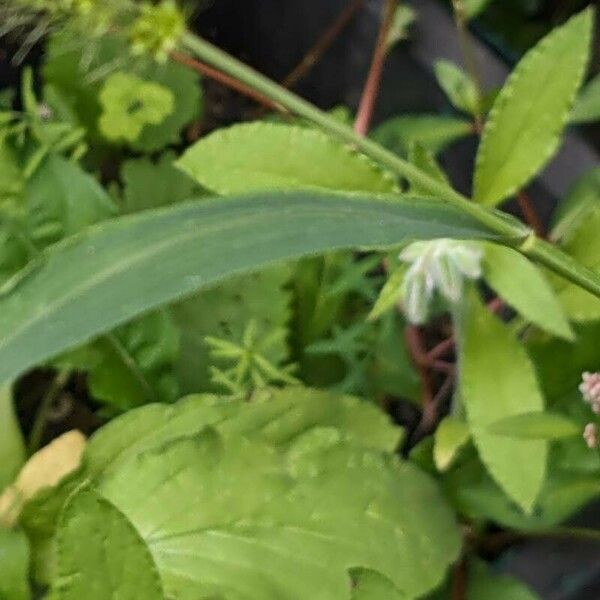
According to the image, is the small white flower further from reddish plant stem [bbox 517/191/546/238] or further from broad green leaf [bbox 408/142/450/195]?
reddish plant stem [bbox 517/191/546/238]


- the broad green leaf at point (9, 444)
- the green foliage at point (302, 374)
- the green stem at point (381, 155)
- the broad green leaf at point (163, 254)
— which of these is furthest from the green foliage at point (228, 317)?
the broad green leaf at point (163, 254)

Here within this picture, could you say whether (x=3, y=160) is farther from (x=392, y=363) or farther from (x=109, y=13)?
(x=392, y=363)

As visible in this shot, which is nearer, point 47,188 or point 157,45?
point 157,45

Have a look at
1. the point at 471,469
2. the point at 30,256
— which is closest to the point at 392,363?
the point at 471,469

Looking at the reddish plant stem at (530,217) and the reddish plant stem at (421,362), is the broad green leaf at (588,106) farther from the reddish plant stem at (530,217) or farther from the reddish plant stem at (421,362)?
the reddish plant stem at (421,362)

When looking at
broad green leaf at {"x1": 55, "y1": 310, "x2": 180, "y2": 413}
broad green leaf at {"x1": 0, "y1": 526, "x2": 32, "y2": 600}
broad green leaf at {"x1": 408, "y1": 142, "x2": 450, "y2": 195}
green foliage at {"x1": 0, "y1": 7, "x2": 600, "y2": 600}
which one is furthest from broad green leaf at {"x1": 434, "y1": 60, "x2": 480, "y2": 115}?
broad green leaf at {"x1": 0, "y1": 526, "x2": 32, "y2": 600}

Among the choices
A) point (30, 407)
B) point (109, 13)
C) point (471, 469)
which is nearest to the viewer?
point (109, 13)
